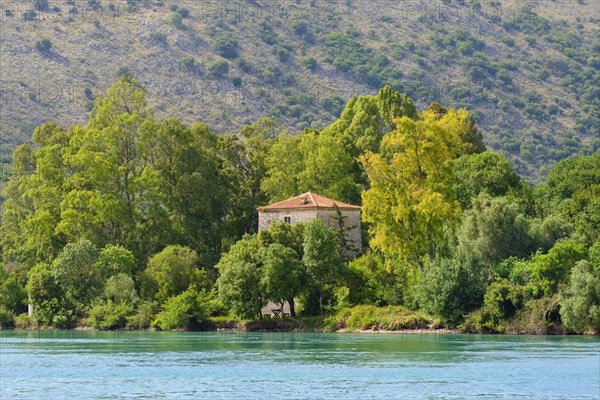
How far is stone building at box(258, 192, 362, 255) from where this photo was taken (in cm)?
9194

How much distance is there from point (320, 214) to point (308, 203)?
1388 millimetres

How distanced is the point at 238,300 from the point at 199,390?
3700 centimetres

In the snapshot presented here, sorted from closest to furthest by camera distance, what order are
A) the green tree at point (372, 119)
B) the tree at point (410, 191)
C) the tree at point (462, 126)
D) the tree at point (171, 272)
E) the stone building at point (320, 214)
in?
the tree at point (410, 191) → the tree at point (171, 272) → the stone building at point (320, 214) → the tree at point (462, 126) → the green tree at point (372, 119)

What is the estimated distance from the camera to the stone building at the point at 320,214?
91.9 meters

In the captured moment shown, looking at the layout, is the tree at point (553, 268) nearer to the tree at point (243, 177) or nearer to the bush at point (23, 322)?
the tree at point (243, 177)

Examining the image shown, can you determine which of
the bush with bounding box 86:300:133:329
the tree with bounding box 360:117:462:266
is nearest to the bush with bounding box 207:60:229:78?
the bush with bounding box 86:300:133:329

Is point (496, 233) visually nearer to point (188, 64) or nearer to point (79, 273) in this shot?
point (79, 273)

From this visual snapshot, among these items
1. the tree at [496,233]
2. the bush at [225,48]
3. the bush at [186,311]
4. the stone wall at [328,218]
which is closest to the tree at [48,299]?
the bush at [186,311]

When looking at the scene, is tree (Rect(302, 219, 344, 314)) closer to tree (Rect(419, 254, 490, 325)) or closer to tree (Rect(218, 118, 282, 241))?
tree (Rect(419, 254, 490, 325))

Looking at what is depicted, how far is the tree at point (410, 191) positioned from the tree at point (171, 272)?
49.2ft

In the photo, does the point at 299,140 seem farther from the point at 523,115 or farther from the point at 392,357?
the point at 523,115

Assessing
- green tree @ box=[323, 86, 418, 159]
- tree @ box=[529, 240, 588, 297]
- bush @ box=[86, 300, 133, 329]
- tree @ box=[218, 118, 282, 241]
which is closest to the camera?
tree @ box=[529, 240, 588, 297]

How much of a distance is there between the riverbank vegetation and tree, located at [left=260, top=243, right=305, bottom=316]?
4.1 inches

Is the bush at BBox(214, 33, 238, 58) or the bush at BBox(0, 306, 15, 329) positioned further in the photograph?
the bush at BBox(214, 33, 238, 58)
